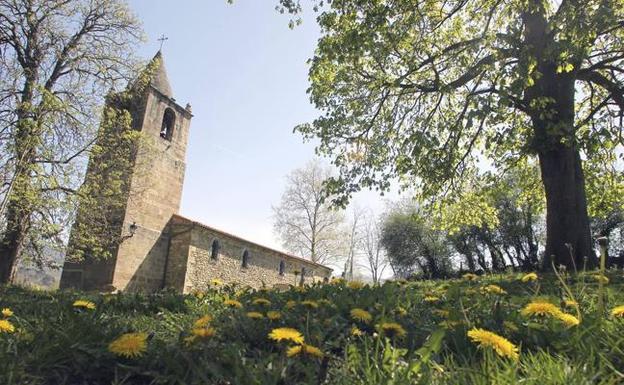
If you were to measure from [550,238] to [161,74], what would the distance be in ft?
72.1

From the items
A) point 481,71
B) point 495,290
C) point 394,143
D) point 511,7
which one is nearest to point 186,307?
point 495,290

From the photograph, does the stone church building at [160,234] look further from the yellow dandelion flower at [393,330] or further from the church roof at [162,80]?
the yellow dandelion flower at [393,330]

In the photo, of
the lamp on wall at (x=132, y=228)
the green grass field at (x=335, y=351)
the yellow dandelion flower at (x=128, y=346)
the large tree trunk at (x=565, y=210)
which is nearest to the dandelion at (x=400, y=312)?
the green grass field at (x=335, y=351)

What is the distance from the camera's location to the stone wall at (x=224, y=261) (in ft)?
76.2

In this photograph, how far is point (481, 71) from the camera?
8109 mm

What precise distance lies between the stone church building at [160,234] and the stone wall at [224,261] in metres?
0.05

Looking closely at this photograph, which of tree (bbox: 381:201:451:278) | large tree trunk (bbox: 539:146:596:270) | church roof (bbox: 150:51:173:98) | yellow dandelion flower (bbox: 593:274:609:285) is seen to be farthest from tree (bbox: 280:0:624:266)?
tree (bbox: 381:201:451:278)

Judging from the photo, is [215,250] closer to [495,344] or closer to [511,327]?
[511,327]

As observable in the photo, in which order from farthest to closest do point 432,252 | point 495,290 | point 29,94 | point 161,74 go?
1. point 432,252
2. point 161,74
3. point 29,94
4. point 495,290

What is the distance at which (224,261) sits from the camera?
26.0m

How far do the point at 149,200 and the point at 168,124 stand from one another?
15.8ft

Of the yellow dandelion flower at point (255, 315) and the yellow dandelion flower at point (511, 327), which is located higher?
the yellow dandelion flower at point (511, 327)

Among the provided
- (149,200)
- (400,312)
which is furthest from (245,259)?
(400,312)

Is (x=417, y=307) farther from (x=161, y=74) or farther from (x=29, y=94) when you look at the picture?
(x=161, y=74)
